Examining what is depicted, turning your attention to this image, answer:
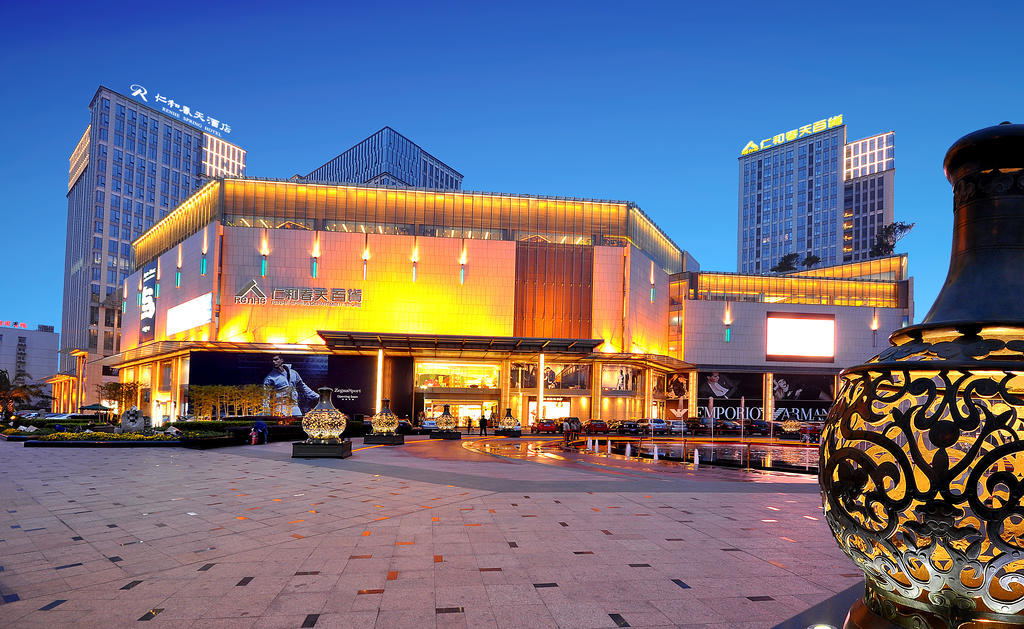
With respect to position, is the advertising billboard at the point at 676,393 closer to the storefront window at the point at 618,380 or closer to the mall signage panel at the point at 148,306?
the storefront window at the point at 618,380

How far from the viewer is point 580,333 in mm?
62094

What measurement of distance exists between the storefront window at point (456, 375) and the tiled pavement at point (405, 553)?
1736 inches

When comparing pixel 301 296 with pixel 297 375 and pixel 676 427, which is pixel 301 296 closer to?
pixel 297 375

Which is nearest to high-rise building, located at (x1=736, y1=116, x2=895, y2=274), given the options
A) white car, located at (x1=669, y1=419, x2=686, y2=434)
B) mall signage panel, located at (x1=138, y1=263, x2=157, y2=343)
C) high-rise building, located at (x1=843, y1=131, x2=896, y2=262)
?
high-rise building, located at (x1=843, y1=131, x2=896, y2=262)

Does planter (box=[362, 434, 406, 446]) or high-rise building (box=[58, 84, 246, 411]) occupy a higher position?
high-rise building (box=[58, 84, 246, 411])

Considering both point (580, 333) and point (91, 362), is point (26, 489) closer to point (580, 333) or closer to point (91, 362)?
point (580, 333)

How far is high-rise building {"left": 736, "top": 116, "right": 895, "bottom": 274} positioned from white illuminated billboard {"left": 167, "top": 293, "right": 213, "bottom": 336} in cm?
10640

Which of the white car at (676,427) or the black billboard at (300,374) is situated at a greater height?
the black billboard at (300,374)

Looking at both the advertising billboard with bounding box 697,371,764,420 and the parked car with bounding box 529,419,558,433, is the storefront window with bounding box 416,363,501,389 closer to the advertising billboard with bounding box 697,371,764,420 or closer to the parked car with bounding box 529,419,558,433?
the parked car with bounding box 529,419,558,433

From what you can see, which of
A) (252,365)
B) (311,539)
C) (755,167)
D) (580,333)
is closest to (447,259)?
(580,333)

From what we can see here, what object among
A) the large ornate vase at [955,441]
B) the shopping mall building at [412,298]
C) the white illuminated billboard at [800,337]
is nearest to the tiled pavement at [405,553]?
the large ornate vase at [955,441]

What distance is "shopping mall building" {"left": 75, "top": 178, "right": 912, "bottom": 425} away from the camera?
58.3 m

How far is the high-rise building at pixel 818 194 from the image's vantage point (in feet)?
433

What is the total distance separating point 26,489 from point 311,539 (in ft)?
32.1
